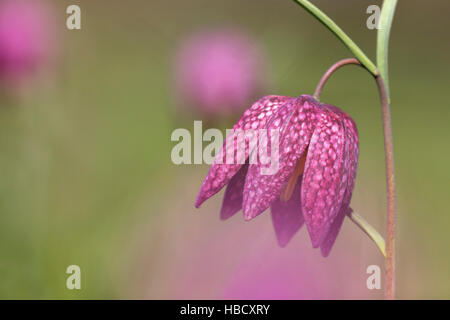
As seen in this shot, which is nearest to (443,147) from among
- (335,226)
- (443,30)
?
(443,30)

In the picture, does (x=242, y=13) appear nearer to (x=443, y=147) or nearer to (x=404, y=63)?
(x=404, y=63)

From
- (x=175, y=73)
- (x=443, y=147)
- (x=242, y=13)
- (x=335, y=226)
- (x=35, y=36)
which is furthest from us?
(x=242, y=13)

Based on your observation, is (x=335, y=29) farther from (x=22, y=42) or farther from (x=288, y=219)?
(x=22, y=42)

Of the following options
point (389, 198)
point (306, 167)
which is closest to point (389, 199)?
point (389, 198)

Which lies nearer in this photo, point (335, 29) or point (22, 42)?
point (335, 29)

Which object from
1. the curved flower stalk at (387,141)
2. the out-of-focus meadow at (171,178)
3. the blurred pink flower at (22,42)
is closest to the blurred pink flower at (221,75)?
the out-of-focus meadow at (171,178)

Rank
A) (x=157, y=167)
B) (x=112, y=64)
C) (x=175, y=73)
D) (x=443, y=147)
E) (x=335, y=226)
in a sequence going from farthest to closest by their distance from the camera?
(x=112, y=64) < (x=443, y=147) < (x=157, y=167) < (x=175, y=73) < (x=335, y=226)
